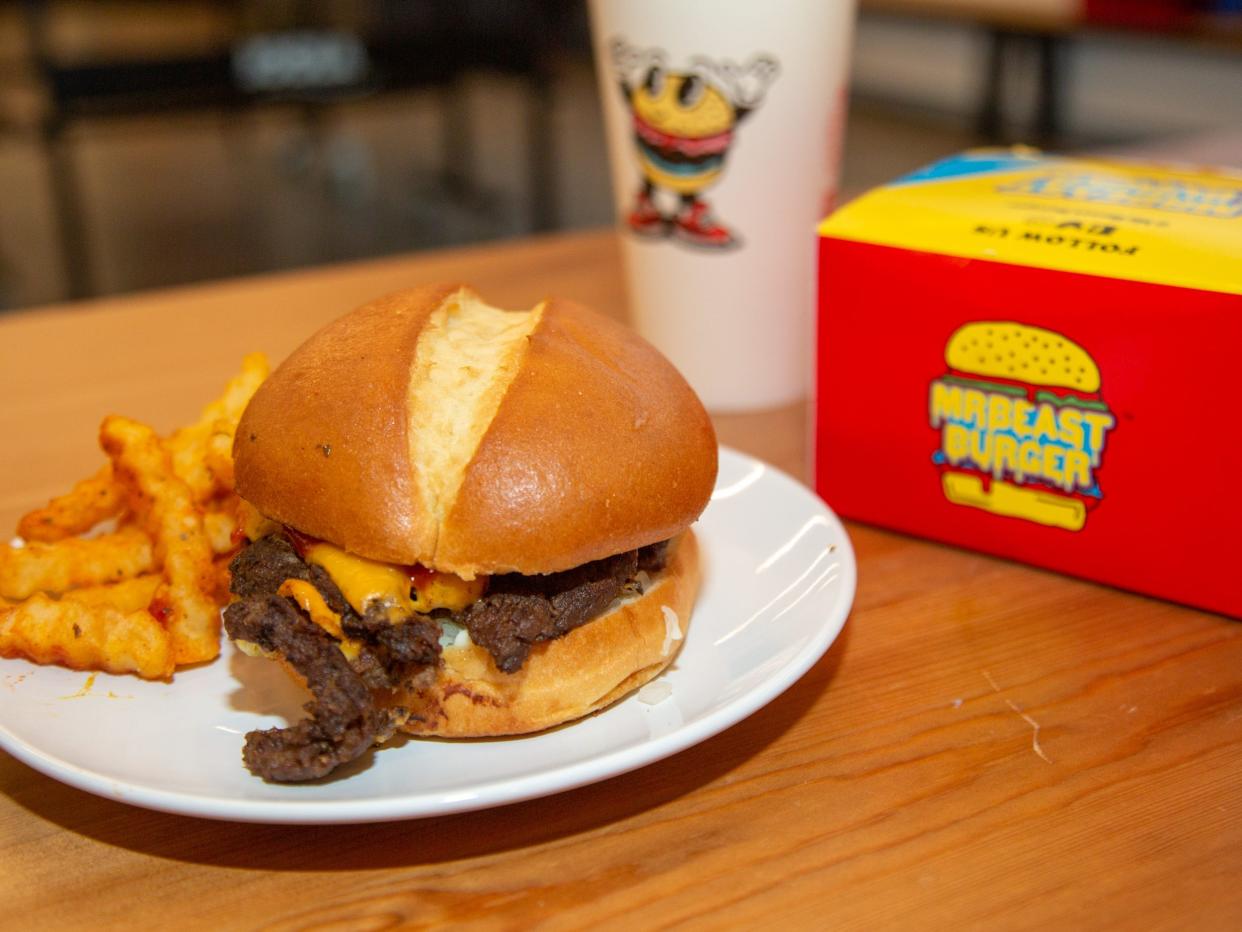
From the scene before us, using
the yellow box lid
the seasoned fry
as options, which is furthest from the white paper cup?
the seasoned fry

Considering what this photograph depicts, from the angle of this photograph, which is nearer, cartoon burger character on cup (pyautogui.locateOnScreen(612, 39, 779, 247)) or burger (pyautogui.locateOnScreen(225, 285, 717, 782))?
burger (pyautogui.locateOnScreen(225, 285, 717, 782))

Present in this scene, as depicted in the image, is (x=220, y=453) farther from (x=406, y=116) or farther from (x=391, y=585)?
(x=406, y=116)

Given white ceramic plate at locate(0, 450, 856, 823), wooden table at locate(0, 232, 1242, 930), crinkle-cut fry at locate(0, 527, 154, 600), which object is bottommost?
wooden table at locate(0, 232, 1242, 930)

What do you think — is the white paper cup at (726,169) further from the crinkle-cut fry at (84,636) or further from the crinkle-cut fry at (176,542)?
the crinkle-cut fry at (84,636)

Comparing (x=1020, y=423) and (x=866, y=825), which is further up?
(x=1020, y=423)

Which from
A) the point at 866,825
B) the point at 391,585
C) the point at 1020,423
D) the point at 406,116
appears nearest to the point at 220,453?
the point at 391,585

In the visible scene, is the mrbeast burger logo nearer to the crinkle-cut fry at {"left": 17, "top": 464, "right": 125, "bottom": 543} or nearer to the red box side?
the red box side

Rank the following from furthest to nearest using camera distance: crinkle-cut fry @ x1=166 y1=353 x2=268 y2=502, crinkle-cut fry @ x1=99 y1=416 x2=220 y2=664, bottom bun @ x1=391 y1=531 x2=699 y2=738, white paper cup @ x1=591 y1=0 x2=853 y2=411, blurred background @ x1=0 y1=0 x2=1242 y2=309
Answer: blurred background @ x1=0 y1=0 x2=1242 y2=309 → white paper cup @ x1=591 y1=0 x2=853 y2=411 → crinkle-cut fry @ x1=166 y1=353 x2=268 y2=502 → crinkle-cut fry @ x1=99 y1=416 x2=220 y2=664 → bottom bun @ x1=391 y1=531 x2=699 y2=738
